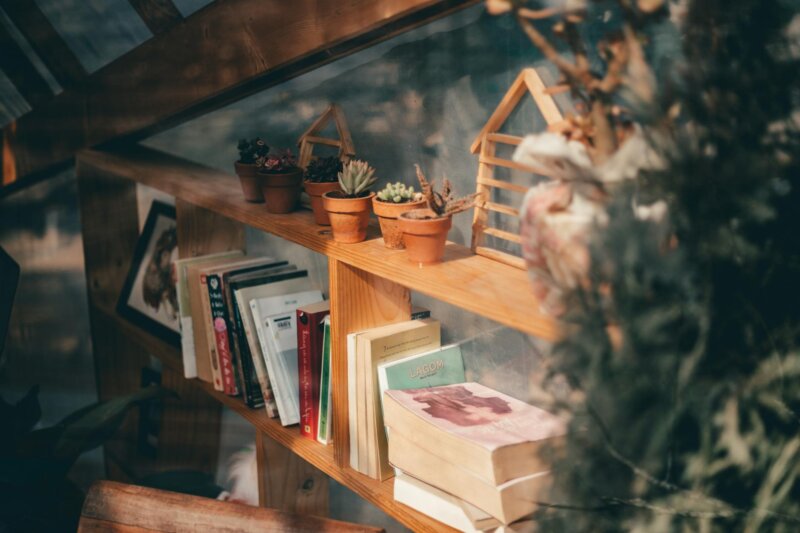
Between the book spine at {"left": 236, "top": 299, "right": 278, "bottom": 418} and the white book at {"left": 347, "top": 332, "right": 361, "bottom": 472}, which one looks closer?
the white book at {"left": 347, "top": 332, "right": 361, "bottom": 472}

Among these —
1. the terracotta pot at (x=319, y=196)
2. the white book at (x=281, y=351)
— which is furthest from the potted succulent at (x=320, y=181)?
the white book at (x=281, y=351)

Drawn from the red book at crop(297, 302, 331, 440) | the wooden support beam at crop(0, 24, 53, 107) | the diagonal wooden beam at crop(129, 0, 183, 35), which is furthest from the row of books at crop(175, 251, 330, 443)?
the wooden support beam at crop(0, 24, 53, 107)

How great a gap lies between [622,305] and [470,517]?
0.57 meters

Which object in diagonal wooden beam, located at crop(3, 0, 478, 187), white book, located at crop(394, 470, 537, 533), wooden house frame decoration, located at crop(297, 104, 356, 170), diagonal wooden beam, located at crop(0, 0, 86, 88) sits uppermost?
diagonal wooden beam, located at crop(0, 0, 86, 88)

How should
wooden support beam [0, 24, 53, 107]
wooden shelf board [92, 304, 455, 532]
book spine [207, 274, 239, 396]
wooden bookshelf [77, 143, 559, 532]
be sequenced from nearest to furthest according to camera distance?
1. wooden bookshelf [77, 143, 559, 532]
2. wooden shelf board [92, 304, 455, 532]
3. book spine [207, 274, 239, 396]
4. wooden support beam [0, 24, 53, 107]

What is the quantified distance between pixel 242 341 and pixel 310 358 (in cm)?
26

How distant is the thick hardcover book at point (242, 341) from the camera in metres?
1.71

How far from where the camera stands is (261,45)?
5.41 ft

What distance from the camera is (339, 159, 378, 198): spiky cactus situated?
4.59ft

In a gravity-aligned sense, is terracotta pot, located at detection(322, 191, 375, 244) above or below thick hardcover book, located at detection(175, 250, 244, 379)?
above

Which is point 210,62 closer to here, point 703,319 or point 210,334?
point 210,334

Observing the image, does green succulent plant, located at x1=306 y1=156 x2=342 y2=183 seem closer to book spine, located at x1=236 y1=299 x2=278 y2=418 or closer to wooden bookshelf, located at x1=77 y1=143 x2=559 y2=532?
wooden bookshelf, located at x1=77 y1=143 x2=559 y2=532

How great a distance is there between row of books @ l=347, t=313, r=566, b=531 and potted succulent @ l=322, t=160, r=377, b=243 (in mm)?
193

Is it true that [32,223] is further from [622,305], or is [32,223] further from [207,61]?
[622,305]
